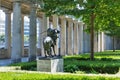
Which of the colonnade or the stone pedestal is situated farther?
the colonnade

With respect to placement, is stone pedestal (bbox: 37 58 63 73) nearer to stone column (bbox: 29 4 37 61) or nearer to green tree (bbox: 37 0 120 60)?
green tree (bbox: 37 0 120 60)

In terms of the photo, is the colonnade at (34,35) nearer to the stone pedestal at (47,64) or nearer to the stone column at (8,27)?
the stone column at (8,27)

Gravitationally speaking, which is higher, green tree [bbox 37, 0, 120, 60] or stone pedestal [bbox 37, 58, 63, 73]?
green tree [bbox 37, 0, 120, 60]

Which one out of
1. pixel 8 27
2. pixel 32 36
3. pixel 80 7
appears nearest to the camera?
pixel 80 7

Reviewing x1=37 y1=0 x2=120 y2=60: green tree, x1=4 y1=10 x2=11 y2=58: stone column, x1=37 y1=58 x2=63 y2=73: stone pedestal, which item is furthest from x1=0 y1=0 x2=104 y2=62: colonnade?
x1=37 y1=58 x2=63 y2=73: stone pedestal

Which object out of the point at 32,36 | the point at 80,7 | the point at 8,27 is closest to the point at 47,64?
the point at 80,7

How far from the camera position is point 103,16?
28.4 m

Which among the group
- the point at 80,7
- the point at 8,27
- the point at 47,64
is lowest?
the point at 47,64

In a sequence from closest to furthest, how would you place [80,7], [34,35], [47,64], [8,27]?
[47,64] → [80,7] → [34,35] → [8,27]

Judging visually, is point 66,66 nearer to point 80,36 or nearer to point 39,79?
point 39,79

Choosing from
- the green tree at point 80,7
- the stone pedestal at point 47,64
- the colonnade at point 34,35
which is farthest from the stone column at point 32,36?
the stone pedestal at point 47,64

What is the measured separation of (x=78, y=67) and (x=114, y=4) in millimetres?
7462

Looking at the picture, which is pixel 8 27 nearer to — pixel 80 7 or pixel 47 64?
pixel 80 7

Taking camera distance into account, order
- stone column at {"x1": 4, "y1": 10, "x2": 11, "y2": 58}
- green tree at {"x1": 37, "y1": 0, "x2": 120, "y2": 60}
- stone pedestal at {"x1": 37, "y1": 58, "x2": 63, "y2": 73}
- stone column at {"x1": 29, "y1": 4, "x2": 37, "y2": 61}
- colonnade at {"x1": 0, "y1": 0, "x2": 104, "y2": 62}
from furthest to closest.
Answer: stone column at {"x1": 4, "y1": 10, "x2": 11, "y2": 58} < stone column at {"x1": 29, "y1": 4, "x2": 37, "y2": 61} < colonnade at {"x1": 0, "y1": 0, "x2": 104, "y2": 62} < green tree at {"x1": 37, "y1": 0, "x2": 120, "y2": 60} < stone pedestal at {"x1": 37, "y1": 58, "x2": 63, "y2": 73}
